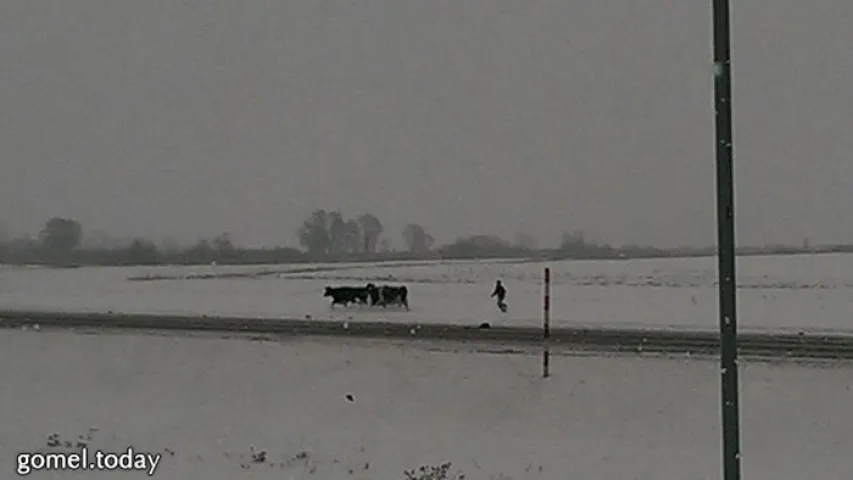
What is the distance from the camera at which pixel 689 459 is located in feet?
31.5

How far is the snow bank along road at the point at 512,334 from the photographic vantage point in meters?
18.9

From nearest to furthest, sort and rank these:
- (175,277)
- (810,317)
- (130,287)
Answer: (810,317) → (130,287) → (175,277)

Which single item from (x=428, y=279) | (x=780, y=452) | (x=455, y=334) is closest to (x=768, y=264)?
(x=428, y=279)

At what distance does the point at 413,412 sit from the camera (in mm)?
12625

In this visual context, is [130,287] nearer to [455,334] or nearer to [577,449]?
[455,334]

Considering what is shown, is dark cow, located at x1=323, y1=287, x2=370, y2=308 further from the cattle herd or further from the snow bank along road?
the snow bank along road

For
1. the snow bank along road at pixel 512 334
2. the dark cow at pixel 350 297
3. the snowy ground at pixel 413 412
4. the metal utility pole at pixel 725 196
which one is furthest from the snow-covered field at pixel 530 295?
the metal utility pole at pixel 725 196

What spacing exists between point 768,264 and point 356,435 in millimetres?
51955

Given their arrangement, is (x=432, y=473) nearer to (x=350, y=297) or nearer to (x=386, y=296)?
(x=386, y=296)

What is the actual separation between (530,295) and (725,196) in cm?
3323

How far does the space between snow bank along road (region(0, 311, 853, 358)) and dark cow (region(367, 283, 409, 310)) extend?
5319mm

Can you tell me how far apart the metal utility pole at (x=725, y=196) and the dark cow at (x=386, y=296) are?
1061 inches

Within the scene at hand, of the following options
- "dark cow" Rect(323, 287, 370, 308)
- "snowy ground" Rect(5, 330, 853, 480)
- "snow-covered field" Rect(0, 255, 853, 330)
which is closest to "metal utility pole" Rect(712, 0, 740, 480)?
"snowy ground" Rect(5, 330, 853, 480)

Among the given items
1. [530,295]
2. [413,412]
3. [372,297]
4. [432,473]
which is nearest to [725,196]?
[432,473]
